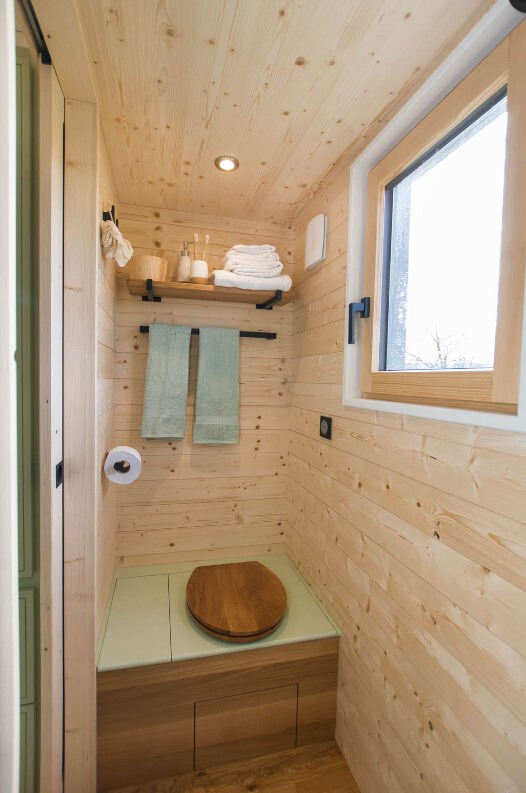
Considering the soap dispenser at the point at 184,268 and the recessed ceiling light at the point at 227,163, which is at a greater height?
the recessed ceiling light at the point at 227,163

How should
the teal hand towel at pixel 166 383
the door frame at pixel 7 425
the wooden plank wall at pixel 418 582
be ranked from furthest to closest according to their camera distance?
the teal hand towel at pixel 166 383 → the wooden plank wall at pixel 418 582 → the door frame at pixel 7 425

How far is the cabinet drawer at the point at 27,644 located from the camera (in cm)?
107

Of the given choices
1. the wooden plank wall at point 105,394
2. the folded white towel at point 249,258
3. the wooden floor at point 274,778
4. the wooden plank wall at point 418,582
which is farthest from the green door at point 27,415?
the wooden plank wall at point 418,582

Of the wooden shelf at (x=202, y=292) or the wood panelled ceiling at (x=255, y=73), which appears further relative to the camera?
the wooden shelf at (x=202, y=292)

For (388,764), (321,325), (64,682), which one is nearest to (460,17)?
(321,325)

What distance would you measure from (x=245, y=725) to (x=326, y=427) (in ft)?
3.97

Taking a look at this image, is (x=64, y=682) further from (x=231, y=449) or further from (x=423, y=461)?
(x=423, y=461)

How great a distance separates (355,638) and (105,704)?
93 centimetres

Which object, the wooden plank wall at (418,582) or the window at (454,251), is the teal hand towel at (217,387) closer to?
the wooden plank wall at (418,582)

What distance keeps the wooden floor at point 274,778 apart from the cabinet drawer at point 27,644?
63cm

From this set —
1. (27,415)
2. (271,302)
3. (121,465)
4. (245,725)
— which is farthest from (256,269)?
(245,725)

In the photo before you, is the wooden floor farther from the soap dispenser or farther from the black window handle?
the soap dispenser

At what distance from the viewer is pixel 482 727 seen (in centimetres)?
82

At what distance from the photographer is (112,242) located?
136 cm
